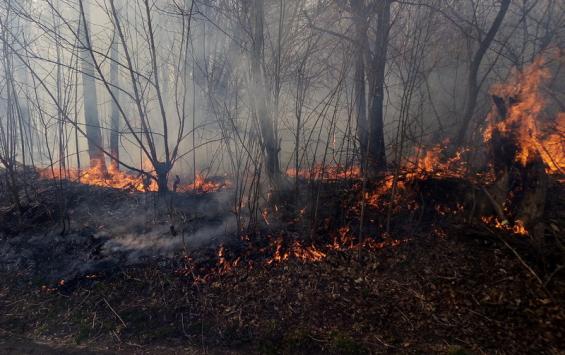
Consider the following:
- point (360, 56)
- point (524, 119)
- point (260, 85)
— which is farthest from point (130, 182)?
point (524, 119)

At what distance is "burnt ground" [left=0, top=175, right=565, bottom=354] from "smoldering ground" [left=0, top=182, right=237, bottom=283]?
39 mm

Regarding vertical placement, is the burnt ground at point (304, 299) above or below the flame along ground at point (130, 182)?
below

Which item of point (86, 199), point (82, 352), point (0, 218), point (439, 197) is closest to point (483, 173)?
point (439, 197)

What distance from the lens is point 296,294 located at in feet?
14.8

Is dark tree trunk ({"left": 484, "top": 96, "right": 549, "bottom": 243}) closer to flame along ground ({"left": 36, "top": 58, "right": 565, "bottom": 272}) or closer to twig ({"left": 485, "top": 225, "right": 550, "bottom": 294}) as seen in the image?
flame along ground ({"left": 36, "top": 58, "right": 565, "bottom": 272})

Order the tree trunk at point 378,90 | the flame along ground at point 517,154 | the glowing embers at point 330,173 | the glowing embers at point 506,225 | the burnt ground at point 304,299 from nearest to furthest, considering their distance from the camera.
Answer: the burnt ground at point 304,299, the glowing embers at point 506,225, the flame along ground at point 517,154, the tree trunk at point 378,90, the glowing embers at point 330,173

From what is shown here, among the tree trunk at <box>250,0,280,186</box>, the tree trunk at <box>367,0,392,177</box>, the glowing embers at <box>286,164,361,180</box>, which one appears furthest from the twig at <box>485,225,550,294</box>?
the tree trunk at <box>250,0,280,186</box>

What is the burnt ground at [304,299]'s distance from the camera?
3844 millimetres

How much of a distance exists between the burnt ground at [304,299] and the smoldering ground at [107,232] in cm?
4

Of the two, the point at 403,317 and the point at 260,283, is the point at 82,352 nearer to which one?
the point at 260,283

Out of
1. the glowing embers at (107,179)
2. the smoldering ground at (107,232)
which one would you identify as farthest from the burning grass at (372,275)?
the glowing embers at (107,179)

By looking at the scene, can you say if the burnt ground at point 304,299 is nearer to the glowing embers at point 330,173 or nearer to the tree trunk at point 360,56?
the glowing embers at point 330,173

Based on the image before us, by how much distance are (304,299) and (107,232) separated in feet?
11.3

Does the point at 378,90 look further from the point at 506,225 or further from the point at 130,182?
the point at 130,182
